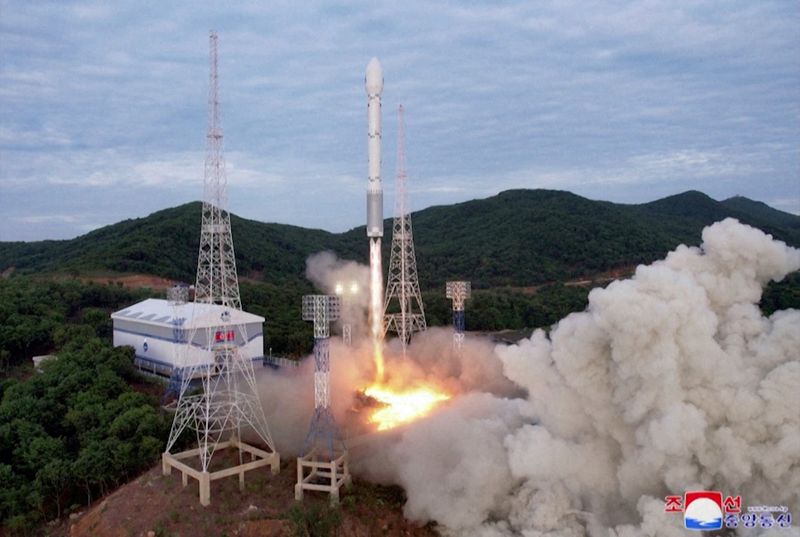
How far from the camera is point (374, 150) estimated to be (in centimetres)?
3731

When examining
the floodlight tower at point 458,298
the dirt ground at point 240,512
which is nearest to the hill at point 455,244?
the floodlight tower at point 458,298

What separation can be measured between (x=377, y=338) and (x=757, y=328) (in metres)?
20.9

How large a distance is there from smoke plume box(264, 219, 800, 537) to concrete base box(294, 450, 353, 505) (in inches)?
55.2

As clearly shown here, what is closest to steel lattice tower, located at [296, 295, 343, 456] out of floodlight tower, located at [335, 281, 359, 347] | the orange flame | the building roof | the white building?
the orange flame

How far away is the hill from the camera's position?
300 ft

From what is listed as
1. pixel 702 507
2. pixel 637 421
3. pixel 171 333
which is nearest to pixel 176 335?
pixel 171 333

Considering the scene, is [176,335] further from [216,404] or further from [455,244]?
[455,244]

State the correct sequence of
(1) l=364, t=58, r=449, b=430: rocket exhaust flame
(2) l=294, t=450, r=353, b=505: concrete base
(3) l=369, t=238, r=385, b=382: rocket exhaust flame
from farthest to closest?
(3) l=369, t=238, r=385, b=382: rocket exhaust flame < (1) l=364, t=58, r=449, b=430: rocket exhaust flame < (2) l=294, t=450, r=353, b=505: concrete base

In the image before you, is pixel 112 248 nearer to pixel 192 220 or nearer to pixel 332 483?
pixel 192 220

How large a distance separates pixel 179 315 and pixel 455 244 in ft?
256

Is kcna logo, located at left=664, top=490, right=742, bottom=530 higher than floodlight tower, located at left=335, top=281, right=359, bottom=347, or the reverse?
floodlight tower, located at left=335, top=281, right=359, bottom=347

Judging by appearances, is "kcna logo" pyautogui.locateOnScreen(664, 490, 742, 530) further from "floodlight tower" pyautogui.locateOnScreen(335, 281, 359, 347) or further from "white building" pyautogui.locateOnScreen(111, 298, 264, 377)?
"white building" pyautogui.locateOnScreen(111, 298, 264, 377)

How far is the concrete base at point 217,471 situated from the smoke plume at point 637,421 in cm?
410

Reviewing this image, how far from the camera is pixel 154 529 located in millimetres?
25484
